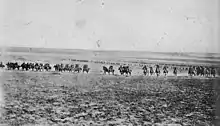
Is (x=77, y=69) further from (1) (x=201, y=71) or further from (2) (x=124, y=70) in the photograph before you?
(1) (x=201, y=71)

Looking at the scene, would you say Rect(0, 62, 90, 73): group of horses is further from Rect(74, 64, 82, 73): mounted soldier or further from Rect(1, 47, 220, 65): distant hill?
Rect(1, 47, 220, 65): distant hill

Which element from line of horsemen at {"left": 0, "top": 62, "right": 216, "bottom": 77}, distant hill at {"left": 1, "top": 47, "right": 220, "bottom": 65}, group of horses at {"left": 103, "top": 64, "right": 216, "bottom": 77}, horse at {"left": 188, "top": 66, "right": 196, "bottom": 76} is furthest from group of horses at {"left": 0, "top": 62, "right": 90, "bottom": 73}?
horse at {"left": 188, "top": 66, "right": 196, "bottom": 76}

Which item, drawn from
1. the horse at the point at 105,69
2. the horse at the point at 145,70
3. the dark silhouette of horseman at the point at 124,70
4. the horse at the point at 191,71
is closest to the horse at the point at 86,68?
the horse at the point at 105,69

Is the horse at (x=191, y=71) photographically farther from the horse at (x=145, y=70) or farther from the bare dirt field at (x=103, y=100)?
the horse at (x=145, y=70)

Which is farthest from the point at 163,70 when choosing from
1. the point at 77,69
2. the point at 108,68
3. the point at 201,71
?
the point at 77,69

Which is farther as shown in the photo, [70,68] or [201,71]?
[70,68]

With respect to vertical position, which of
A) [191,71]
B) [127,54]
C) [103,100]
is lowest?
[103,100]

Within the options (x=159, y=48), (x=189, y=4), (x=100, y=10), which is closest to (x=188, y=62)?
(x=159, y=48)

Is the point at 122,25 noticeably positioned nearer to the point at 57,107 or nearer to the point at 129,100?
the point at 129,100
